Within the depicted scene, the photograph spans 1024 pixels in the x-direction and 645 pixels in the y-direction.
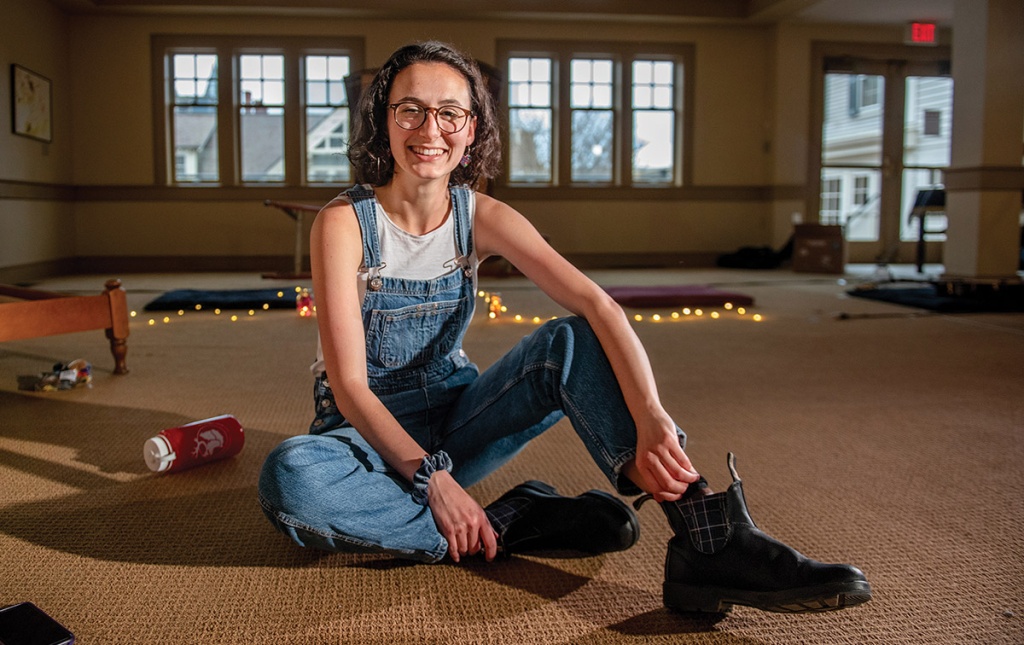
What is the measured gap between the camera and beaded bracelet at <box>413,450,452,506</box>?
1.32 metres

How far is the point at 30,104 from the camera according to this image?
788 centimetres

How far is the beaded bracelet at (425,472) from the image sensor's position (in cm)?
132

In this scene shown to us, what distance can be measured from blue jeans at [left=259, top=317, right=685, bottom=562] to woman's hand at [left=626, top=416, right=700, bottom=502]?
0.11 feet

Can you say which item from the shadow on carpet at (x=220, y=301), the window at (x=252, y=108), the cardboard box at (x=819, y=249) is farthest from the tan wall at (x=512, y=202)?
the shadow on carpet at (x=220, y=301)

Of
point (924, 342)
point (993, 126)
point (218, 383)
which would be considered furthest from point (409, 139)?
point (993, 126)

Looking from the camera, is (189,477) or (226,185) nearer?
(189,477)

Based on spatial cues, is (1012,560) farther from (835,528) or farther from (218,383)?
(218,383)

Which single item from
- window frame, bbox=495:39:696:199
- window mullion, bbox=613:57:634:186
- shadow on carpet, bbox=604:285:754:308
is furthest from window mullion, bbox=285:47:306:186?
shadow on carpet, bbox=604:285:754:308

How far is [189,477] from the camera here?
1.94 metres

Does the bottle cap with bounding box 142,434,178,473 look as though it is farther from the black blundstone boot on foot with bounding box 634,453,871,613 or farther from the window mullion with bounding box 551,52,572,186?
the window mullion with bounding box 551,52,572,186

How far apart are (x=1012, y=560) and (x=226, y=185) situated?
892 centimetres

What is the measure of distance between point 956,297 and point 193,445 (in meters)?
5.18

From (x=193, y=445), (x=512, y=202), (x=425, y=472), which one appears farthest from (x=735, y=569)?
(x=512, y=202)

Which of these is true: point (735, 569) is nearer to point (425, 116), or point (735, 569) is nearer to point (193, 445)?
point (425, 116)
